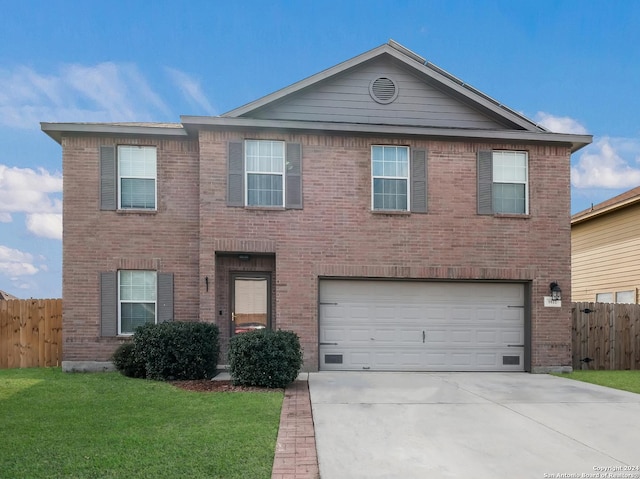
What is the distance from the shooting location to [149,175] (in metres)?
11.6

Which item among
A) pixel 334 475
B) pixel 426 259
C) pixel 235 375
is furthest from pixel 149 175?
pixel 334 475

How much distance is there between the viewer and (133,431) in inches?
234

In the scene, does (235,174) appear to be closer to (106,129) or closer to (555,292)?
(106,129)

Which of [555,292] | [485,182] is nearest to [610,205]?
[555,292]

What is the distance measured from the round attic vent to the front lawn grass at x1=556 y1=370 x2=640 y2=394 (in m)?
7.81

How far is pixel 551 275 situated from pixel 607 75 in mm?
10862

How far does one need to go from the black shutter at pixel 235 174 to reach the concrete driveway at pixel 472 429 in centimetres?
439

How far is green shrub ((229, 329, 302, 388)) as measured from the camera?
29.3 ft

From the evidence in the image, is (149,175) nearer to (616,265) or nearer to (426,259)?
(426,259)

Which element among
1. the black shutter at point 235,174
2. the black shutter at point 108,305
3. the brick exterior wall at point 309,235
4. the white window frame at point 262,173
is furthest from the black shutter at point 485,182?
the black shutter at point 108,305

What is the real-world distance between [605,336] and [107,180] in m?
13.5

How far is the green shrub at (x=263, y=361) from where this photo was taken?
8938mm

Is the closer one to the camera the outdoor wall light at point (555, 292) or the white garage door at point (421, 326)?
the white garage door at point (421, 326)

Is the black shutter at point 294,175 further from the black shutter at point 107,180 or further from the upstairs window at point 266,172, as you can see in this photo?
the black shutter at point 107,180
